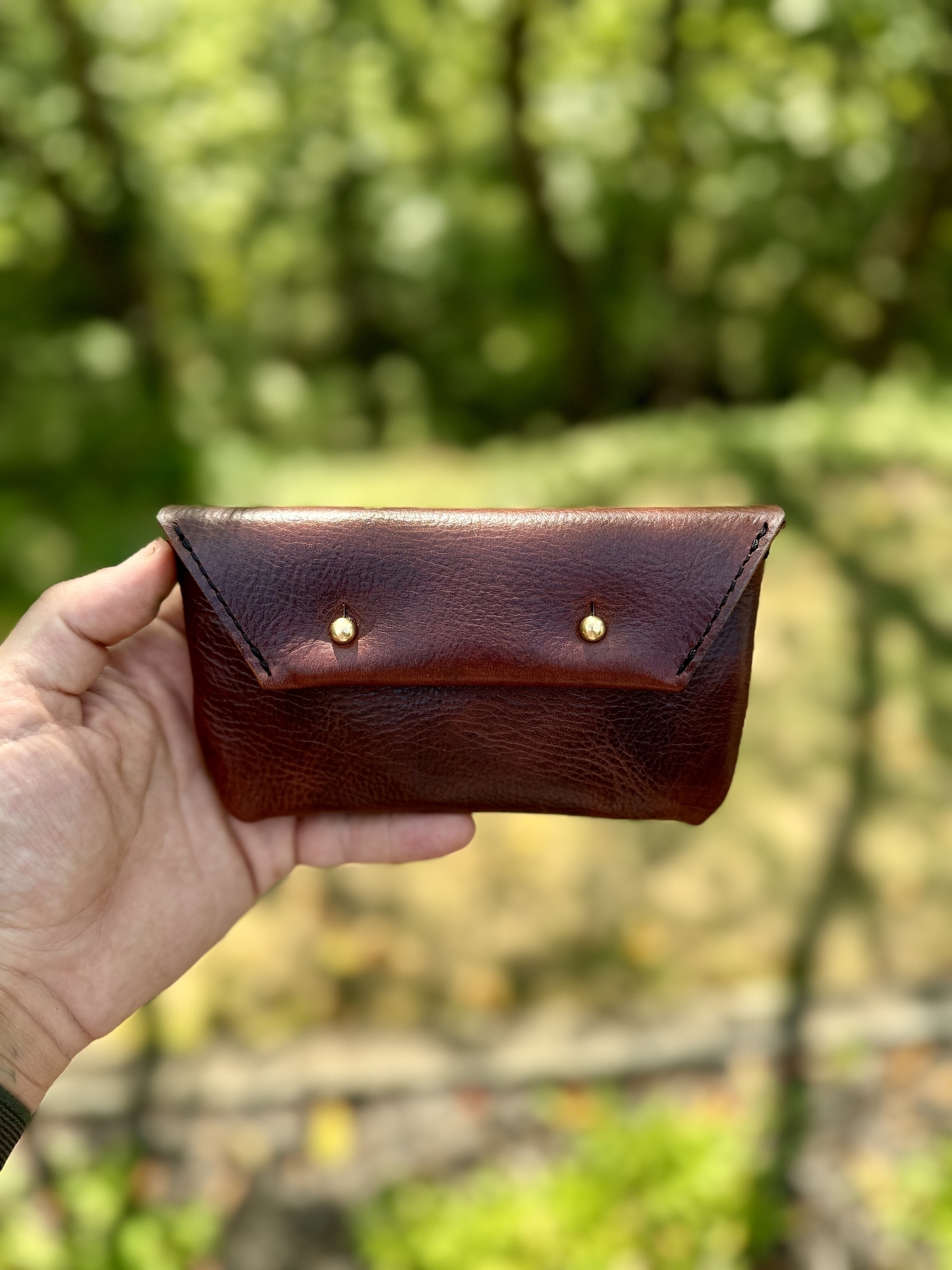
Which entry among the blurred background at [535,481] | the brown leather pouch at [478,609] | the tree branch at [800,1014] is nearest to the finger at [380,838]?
the brown leather pouch at [478,609]

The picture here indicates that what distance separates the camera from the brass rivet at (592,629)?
1876 millimetres

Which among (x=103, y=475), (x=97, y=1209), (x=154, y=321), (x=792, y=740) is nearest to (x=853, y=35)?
(x=792, y=740)

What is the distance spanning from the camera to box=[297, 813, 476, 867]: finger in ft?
7.43

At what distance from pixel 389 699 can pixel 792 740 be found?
2.45 meters

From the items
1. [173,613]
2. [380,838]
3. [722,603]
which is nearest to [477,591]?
[722,603]

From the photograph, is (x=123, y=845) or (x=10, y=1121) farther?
(x=123, y=845)

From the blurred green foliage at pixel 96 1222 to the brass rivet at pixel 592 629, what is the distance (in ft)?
7.02

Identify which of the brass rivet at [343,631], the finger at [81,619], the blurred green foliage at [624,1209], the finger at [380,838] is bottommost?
the blurred green foliage at [624,1209]

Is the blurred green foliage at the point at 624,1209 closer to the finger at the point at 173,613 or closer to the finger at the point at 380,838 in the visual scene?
the finger at the point at 380,838

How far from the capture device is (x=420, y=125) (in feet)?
19.5

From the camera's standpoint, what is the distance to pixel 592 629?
1.88m

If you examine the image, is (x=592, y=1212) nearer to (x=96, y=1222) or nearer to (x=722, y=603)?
(x=96, y=1222)

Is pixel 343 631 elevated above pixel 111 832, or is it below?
above

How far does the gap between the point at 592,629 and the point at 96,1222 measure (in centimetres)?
234
